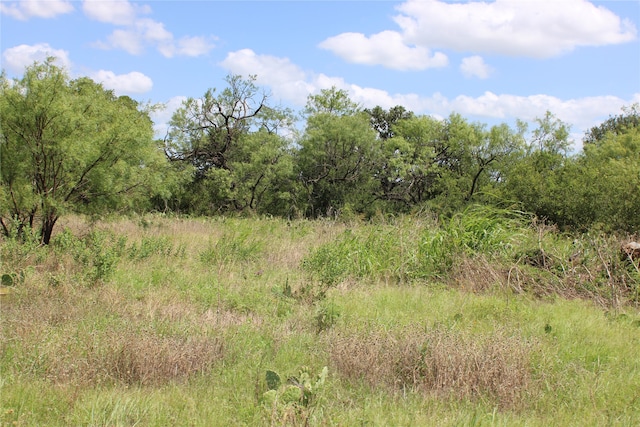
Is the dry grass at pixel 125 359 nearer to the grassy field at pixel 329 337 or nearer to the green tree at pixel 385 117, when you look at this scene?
the grassy field at pixel 329 337

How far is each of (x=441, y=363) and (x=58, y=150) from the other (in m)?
7.35

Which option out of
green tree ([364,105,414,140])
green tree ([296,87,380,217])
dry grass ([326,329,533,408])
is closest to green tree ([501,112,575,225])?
dry grass ([326,329,533,408])

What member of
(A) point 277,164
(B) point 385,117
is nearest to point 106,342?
(A) point 277,164

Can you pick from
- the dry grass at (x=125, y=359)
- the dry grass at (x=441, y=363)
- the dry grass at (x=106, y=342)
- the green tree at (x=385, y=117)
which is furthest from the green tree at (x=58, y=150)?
the green tree at (x=385, y=117)

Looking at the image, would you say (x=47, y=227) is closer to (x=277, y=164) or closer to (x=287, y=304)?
(x=287, y=304)

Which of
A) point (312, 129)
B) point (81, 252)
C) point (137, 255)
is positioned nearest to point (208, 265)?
point (137, 255)

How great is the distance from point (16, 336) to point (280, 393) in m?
2.51

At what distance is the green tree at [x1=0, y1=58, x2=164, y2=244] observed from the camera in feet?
28.1

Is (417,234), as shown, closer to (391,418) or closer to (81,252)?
(81,252)

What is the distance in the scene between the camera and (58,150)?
8688 mm

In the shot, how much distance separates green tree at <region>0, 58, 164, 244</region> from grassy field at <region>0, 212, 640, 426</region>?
3.91 ft

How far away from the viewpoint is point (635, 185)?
37.3ft

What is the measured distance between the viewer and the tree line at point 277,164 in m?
8.73

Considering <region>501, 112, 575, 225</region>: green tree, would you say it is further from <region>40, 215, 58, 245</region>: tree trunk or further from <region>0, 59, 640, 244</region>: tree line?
<region>40, 215, 58, 245</region>: tree trunk
